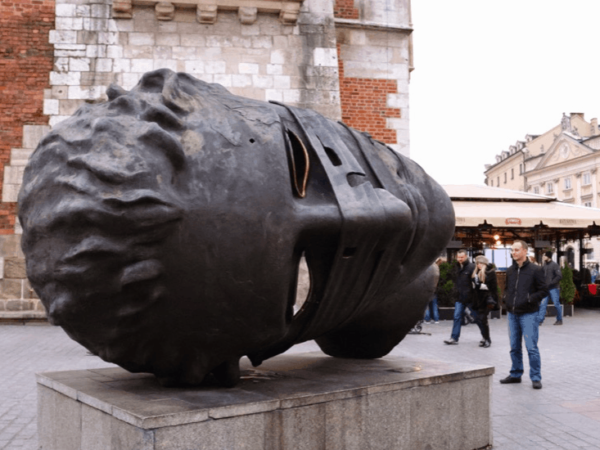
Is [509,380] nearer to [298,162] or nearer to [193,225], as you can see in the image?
[298,162]

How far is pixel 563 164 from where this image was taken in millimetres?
58938

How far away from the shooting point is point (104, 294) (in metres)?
2.80

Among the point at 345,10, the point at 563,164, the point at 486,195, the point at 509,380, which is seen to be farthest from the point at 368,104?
the point at 563,164

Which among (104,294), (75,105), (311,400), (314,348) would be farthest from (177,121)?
(75,105)

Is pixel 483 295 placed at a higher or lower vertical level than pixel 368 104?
lower

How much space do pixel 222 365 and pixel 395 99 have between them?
Result: 400 inches

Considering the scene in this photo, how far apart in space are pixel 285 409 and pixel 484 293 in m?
→ 7.35

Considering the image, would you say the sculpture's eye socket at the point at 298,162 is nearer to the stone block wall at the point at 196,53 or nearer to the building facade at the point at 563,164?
the stone block wall at the point at 196,53

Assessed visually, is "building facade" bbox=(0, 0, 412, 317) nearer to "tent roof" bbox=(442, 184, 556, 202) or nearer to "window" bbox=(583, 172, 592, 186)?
"tent roof" bbox=(442, 184, 556, 202)

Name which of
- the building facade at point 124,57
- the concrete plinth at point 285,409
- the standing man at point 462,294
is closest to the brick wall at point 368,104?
the building facade at point 124,57

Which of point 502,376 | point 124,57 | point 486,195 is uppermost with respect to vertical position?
point 124,57

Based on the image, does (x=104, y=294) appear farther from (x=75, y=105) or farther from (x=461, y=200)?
(x=461, y=200)

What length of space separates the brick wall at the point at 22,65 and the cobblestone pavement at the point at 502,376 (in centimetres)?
363

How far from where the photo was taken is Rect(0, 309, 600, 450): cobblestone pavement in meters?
4.78
